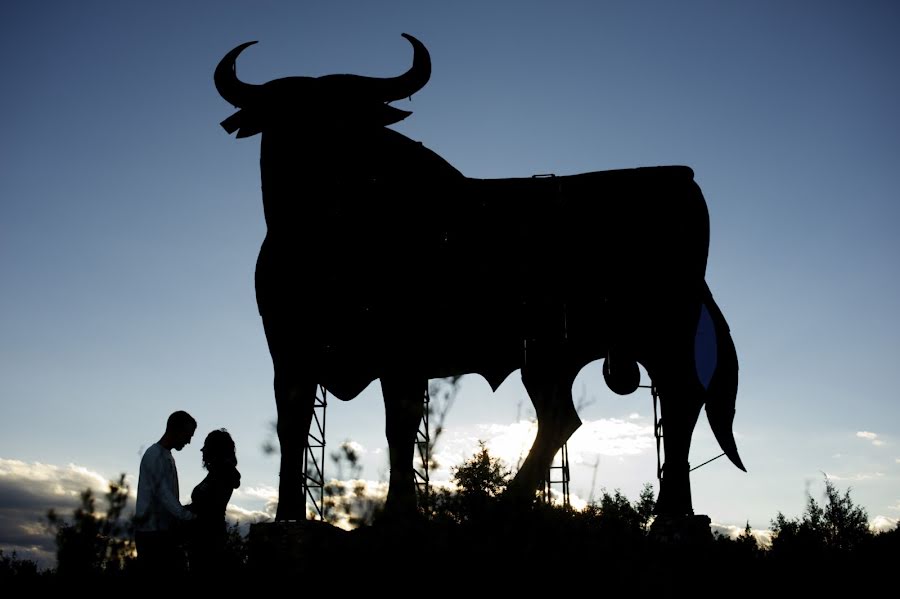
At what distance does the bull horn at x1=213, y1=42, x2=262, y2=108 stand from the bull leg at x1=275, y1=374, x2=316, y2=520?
2.15m

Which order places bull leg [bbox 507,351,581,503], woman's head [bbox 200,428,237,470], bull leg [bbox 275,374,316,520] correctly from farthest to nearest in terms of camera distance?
bull leg [bbox 507,351,581,503] → bull leg [bbox 275,374,316,520] → woman's head [bbox 200,428,237,470]

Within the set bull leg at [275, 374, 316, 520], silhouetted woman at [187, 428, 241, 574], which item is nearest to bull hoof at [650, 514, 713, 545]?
bull leg at [275, 374, 316, 520]

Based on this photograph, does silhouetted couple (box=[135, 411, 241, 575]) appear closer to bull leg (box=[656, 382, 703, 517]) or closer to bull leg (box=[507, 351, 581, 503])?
bull leg (box=[507, 351, 581, 503])

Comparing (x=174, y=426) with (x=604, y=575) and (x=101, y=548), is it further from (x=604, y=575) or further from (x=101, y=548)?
(x=604, y=575)

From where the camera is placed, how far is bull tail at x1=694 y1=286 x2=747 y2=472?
288 inches

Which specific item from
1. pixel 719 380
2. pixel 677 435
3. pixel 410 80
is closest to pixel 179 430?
pixel 410 80

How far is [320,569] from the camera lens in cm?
466

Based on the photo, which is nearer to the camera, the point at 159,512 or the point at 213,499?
the point at 159,512

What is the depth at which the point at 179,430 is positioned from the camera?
5.15 metres

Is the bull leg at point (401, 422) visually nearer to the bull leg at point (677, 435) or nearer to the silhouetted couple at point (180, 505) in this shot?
the silhouetted couple at point (180, 505)

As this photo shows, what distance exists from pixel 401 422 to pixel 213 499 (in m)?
1.59

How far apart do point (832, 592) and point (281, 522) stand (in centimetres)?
349

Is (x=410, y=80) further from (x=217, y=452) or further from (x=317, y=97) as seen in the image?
(x=217, y=452)

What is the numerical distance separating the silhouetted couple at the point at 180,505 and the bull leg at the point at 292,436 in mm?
812
